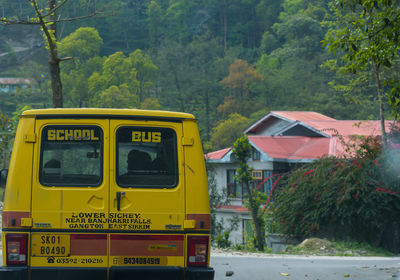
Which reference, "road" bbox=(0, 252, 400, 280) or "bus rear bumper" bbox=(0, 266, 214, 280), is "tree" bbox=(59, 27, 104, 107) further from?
"bus rear bumper" bbox=(0, 266, 214, 280)

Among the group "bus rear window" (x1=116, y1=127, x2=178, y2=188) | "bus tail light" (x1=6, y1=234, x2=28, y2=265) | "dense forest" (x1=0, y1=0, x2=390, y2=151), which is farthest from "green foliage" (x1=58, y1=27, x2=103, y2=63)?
"bus tail light" (x1=6, y1=234, x2=28, y2=265)

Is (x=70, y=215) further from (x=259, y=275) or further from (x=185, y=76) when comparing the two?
(x=185, y=76)

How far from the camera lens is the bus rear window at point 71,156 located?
20.3 feet

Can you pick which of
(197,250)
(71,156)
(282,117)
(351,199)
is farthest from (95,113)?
(282,117)

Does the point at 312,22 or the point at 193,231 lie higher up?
the point at 312,22

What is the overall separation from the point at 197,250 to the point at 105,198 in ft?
3.57

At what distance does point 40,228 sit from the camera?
6070 mm

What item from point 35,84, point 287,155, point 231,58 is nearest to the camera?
point 287,155

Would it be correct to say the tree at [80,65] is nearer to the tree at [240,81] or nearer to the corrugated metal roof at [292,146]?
the tree at [240,81]

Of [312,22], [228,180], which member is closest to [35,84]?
[312,22]

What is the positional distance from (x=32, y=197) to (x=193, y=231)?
1.65 meters

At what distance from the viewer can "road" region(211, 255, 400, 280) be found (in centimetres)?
988

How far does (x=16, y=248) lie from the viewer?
6.02 metres

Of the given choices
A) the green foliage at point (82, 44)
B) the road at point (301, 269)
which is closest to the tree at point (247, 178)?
the road at point (301, 269)
